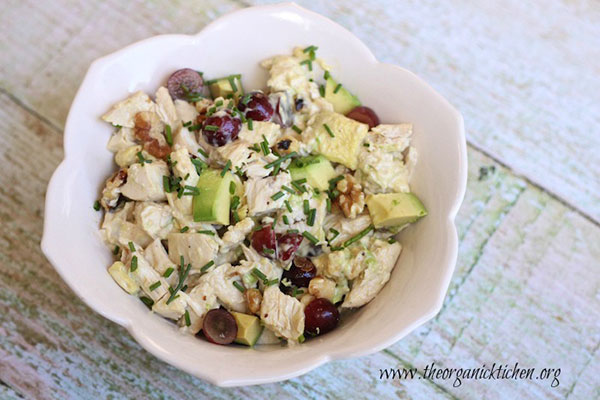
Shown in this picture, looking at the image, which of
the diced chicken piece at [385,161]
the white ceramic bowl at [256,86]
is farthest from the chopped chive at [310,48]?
the diced chicken piece at [385,161]

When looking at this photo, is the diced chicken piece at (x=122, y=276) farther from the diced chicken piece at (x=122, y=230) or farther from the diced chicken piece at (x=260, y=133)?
the diced chicken piece at (x=260, y=133)

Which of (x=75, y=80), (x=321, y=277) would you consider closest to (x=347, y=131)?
(x=321, y=277)

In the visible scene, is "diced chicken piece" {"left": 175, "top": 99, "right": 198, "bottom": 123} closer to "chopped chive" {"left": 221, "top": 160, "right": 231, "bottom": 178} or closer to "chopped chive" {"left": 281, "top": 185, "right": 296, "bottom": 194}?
"chopped chive" {"left": 221, "top": 160, "right": 231, "bottom": 178}

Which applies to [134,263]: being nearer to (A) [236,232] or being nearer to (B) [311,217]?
(A) [236,232]

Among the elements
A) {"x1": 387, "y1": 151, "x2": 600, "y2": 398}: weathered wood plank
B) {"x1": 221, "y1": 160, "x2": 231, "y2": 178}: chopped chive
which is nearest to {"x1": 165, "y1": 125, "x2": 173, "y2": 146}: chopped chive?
{"x1": 221, "y1": 160, "x2": 231, "y2": 178}: chopped chive

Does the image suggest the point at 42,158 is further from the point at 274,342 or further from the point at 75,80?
the point at 274,342

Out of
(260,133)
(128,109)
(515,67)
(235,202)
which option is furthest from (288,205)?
(515,67)
